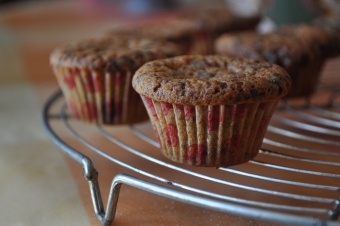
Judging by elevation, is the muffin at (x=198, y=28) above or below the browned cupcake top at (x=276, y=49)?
below

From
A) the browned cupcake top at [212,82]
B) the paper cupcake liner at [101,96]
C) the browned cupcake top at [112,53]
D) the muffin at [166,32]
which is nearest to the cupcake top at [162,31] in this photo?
the muffin at [166,32]

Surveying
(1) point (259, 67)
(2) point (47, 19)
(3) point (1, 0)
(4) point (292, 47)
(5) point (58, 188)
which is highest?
(1) point (259, 67)

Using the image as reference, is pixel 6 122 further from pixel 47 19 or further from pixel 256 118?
pixel 47 19

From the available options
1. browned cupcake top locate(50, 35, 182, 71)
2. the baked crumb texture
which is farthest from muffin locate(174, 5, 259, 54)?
browned cupcake top locate(50, 35, 182, 71)

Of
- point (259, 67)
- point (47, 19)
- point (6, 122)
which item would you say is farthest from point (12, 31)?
point (259, 67)

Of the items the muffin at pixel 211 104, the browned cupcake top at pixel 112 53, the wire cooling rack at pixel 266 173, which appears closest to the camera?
the wire cooling rack at pixel 266 173

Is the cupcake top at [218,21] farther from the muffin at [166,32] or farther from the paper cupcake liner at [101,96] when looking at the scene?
the paper cupcake liner at [101,96]

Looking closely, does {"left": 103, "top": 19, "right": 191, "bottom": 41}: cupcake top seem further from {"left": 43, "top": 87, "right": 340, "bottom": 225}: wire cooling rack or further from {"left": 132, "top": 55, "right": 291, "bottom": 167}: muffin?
{"left": 132, "top": 55, "right": 291, "bottom": 167}: muffin
